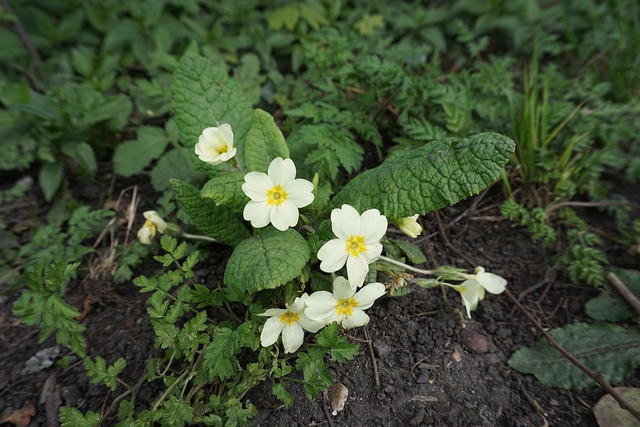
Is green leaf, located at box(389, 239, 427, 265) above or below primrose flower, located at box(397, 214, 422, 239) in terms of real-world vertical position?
below

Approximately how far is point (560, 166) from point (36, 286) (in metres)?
2.61

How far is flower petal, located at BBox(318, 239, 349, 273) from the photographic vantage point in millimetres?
1675

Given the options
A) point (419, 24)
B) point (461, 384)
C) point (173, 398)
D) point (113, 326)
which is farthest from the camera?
point (419, 24)

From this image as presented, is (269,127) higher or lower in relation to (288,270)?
higher

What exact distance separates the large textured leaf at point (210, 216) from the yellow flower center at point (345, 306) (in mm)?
583

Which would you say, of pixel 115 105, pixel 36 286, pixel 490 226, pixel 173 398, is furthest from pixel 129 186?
pixel 490 226

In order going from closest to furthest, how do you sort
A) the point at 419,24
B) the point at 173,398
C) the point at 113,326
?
the point at 173,398 → the point at 113,326 → the point at 419,24

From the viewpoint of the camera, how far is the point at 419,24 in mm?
3486

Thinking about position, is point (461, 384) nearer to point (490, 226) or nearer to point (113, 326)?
point (490, 226)

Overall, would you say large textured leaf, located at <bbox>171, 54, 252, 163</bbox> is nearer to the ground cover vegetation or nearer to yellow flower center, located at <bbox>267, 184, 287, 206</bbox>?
the ground cover vegetation

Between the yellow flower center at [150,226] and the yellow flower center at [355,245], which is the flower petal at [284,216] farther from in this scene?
the yellow flower center at [150,226]

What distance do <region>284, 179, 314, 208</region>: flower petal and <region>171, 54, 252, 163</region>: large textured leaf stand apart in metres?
0.49

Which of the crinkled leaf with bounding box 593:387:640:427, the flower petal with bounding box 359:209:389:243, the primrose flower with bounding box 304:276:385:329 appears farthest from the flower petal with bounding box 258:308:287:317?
the crinkled leaf with bounding box 593:387:640:427

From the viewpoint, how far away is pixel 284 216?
1.74m
